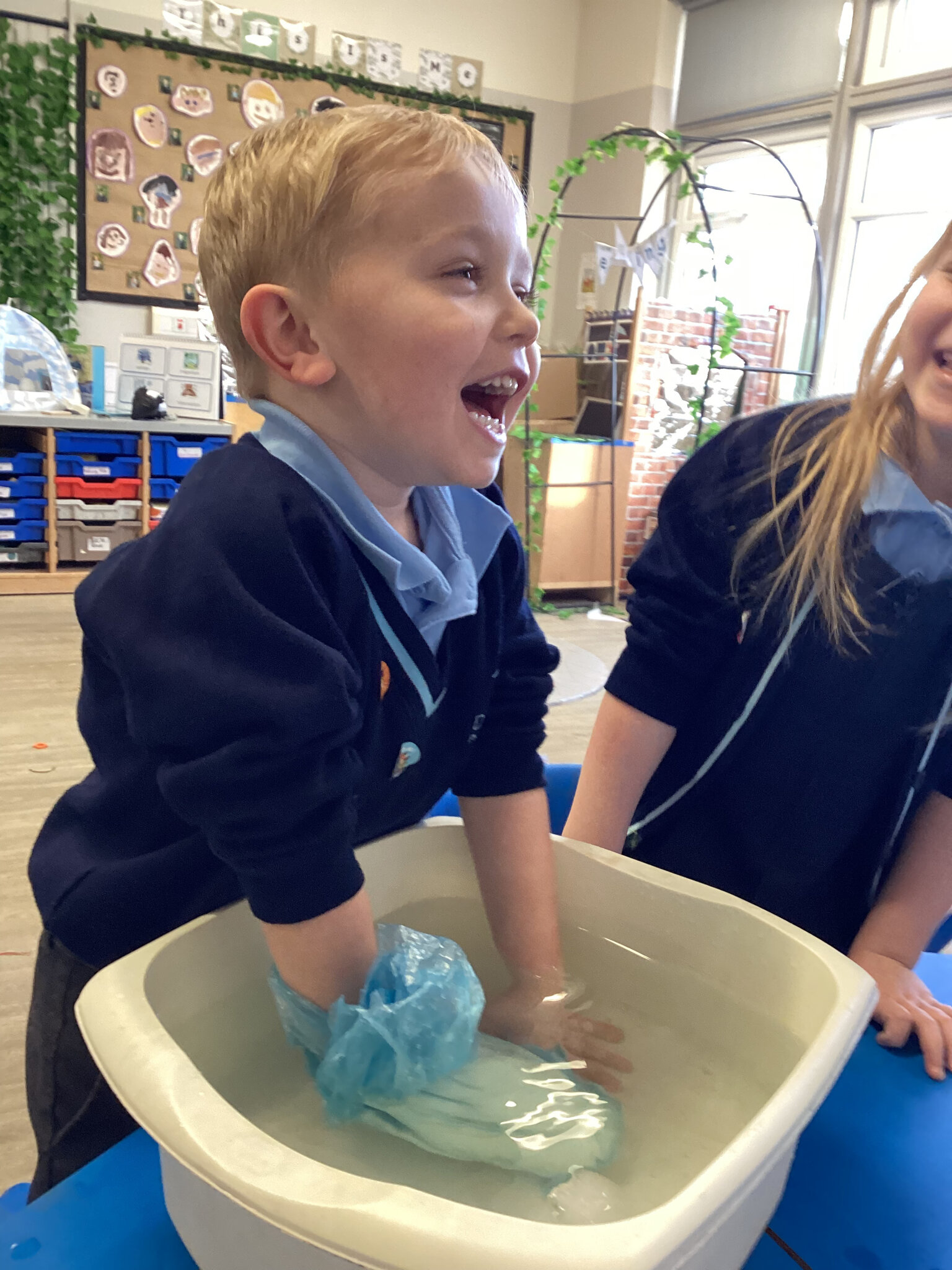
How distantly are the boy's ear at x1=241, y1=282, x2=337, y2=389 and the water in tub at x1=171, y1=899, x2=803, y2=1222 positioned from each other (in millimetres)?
388

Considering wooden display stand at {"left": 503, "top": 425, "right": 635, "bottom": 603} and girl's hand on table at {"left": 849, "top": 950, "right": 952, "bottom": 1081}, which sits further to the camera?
wooden display stand at {"left": 503, "top": 425, "right": 635, "bottom": 603}

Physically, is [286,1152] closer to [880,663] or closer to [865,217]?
[880,663]

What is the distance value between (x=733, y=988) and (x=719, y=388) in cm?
393

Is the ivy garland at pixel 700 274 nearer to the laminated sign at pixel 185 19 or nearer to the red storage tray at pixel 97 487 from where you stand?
the red storage tray at pixel 97 487

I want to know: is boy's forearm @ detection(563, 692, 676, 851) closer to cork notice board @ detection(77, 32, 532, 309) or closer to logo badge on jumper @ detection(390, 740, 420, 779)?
logo badge on jumper @ detection(390, 740, 420, 779)

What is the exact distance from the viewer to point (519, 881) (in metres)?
0.74

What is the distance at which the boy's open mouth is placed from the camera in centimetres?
66

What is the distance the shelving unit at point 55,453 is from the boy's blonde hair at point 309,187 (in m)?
3.10

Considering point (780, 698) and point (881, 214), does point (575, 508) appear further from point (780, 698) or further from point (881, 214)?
point (780, 698)

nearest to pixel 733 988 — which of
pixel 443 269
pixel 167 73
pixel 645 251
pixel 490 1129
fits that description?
pixel 490 1129


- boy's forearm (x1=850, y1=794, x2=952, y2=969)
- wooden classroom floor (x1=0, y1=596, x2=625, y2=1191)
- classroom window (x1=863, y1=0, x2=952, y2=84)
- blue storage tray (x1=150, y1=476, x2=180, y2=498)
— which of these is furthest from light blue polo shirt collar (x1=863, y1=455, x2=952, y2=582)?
classroom window (x1=863, y1=0, x2=952, y2=84)

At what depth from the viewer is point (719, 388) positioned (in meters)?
4.27

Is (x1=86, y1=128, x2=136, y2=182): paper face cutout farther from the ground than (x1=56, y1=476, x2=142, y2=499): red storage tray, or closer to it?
farther from the ground

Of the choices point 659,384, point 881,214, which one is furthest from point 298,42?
point 881,214
